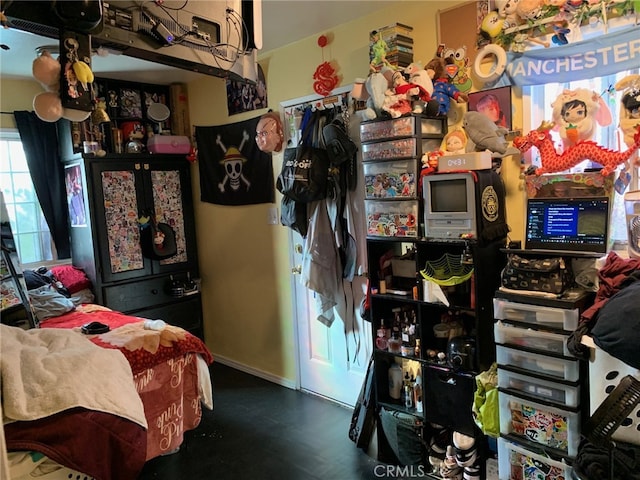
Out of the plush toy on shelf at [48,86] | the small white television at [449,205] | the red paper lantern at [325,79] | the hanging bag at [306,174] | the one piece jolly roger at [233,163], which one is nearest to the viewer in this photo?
the plush toy on shelf at [48,86]

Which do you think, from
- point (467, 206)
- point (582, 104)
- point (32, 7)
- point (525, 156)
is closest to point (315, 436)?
point (467, 206)

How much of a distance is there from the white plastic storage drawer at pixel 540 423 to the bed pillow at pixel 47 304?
8.19ft

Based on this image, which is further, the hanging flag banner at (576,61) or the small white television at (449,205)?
the small white television at (449,205)

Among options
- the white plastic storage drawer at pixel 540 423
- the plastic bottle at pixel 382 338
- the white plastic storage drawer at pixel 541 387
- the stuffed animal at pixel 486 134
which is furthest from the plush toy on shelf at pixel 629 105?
the plastic bottle at pixel 382 338

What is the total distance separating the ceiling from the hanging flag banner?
2.95 ft

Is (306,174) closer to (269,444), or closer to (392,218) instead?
(392,218)

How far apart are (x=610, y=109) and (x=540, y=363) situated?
1.12m

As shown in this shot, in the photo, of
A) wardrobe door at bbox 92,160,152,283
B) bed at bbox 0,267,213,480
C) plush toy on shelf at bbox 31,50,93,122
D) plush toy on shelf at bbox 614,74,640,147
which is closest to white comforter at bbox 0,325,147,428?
bed at bbox 0,267,213,480

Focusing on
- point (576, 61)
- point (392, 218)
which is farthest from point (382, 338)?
point (576, 61)

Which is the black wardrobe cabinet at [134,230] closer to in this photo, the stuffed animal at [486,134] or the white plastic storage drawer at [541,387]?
the stuffed animal at [486,134]

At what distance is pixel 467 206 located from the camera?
2.16 m

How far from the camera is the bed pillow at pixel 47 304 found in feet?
9.23

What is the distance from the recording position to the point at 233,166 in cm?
386

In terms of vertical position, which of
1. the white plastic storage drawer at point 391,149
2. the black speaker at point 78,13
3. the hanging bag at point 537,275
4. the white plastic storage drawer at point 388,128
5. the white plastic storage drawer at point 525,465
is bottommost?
the white plastic storage drawer at point 525,465
